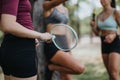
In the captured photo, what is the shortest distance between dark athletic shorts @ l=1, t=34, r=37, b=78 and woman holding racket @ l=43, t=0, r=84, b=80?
6.00 ft

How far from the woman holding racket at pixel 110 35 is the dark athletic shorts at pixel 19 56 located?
9.88 feet

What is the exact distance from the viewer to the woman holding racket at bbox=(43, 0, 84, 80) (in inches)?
205

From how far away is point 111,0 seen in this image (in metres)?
6.72

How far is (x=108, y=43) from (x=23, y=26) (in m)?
3.27

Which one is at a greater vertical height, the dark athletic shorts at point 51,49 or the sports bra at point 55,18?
the sports bra at point 55,18

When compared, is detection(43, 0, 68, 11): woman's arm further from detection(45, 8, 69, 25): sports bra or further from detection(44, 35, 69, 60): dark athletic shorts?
detection(44, 35, 69, 60): dark athletic shorts

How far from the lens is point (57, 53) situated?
17.4 feet

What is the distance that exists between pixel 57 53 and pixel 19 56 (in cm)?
201

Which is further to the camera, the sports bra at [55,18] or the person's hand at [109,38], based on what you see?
the person's hand at [109,38]

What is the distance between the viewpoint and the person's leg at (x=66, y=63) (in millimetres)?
5195

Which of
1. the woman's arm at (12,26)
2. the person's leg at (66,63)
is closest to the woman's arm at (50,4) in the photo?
the person's leg at (66,63)

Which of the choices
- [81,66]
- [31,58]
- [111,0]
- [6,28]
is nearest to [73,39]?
[81,66]

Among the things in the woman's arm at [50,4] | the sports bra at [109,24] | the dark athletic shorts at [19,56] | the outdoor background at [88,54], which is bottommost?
the outdoor background at [88,54]

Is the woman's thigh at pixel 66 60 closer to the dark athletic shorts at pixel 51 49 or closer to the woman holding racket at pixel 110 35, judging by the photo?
the dark athletic shorts at pixel 51 49
